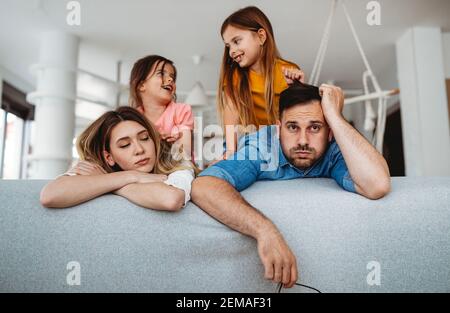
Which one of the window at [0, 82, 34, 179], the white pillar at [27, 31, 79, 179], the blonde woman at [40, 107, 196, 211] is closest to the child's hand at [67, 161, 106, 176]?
the blonde woman at [40, 107, 196, 211]

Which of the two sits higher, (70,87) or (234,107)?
(70,87)

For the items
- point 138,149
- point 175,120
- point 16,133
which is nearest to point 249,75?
point 175,120

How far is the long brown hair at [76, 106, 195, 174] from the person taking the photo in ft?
3.05

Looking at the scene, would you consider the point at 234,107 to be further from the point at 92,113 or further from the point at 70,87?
the point at 92,113

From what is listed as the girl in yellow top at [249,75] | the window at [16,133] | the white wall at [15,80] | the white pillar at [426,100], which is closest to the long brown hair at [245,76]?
the girl in yellow top at [249,75]

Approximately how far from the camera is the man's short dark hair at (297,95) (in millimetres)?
886

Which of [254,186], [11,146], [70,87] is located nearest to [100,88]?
[70,87]

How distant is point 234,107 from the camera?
1.04 m

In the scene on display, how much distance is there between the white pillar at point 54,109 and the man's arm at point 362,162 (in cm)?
160

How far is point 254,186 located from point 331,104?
0.85ft

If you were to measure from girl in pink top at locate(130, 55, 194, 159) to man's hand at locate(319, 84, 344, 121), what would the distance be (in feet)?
1.28

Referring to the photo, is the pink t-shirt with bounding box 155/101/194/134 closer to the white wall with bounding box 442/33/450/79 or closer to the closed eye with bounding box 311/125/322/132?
the closed eye with bounding box 311/125/322/132

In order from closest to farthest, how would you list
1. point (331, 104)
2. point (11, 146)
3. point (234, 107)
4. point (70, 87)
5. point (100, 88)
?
point (331, 104), point (234, 107), point (70, 87), point (100, 88), point (11, 146)

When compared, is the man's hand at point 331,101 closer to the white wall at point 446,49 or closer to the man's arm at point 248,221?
the man's arm at point 248,221
